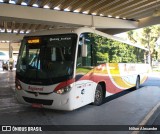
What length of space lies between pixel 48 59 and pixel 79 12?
37.0 ft

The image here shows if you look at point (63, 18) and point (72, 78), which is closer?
point (72, 78)

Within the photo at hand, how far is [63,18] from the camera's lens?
1803cm

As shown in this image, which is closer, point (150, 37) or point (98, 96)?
point (98, 96)

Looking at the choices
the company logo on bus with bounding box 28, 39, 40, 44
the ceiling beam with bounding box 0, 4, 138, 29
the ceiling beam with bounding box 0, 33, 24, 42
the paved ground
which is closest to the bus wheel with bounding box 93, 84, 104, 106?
the paved ground

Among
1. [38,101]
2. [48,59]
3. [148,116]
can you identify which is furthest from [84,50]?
[148,116]

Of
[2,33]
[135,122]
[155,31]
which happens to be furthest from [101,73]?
[155,31]

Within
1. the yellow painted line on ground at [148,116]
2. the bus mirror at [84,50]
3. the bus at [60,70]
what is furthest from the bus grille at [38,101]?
the yellow painted line on ground at [148,116]

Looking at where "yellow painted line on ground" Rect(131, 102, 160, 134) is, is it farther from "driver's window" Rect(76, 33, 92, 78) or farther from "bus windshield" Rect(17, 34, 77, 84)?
"bus windshield" Rect(17, 34, 77, 84)

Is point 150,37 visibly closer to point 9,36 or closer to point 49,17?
point 9,36

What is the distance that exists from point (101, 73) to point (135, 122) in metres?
3.06

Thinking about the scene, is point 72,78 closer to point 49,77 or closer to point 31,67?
point 49,77

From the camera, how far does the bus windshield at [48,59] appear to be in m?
7.72

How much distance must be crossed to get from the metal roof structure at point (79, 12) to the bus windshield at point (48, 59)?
21.6ft

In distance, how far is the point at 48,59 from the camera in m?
7.97
